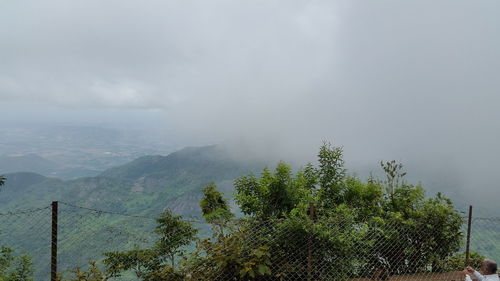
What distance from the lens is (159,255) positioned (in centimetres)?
599

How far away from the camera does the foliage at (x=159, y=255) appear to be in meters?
5.51

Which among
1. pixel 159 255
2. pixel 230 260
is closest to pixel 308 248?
pixel 230 260

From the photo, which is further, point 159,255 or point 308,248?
point 159,255

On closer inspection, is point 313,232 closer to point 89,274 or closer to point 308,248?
point 308,248

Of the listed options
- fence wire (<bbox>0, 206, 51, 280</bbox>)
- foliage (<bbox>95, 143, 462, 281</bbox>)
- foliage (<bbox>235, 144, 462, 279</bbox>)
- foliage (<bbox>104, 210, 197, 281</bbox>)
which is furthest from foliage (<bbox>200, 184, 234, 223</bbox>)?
fence wire (<bbox>0, 206, 51, 280</bbox>)

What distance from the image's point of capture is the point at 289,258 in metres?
5.50

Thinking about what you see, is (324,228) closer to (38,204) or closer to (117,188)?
(38,204)

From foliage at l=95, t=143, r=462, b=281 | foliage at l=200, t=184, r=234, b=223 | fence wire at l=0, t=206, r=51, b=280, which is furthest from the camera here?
foliage at l=200, t=184, r=234, b=223

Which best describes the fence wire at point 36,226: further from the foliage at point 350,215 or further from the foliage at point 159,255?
the foliage at point 350,215

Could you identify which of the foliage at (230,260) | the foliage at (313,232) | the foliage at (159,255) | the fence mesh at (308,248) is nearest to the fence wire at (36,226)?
the fence mesh at (308,248)

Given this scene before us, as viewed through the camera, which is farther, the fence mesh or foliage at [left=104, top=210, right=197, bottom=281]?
foliage at [left=104, top=210, right=197, bottom=281]

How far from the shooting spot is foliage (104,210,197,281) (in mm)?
5511

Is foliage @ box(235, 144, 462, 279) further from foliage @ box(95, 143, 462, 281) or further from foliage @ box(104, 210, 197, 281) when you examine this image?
foliage @ box(104, 210, 197, 281)

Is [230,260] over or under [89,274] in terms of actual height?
over
